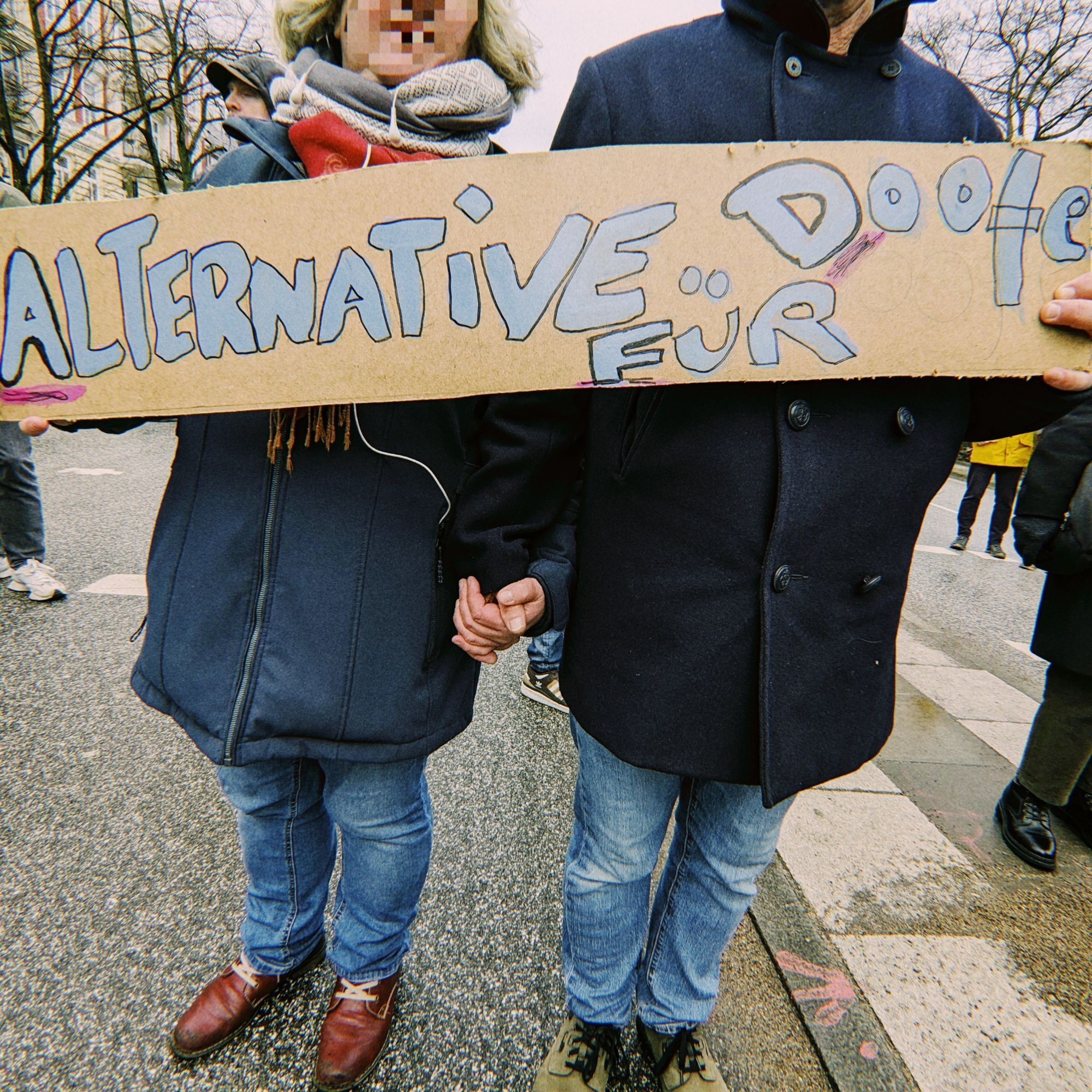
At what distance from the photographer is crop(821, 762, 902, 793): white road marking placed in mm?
2416

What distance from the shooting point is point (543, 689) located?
2934 millimetres

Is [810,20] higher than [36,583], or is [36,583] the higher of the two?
Answer: [810,20]

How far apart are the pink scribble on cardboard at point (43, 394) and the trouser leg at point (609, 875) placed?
1.02m

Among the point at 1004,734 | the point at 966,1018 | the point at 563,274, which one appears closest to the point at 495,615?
the point at 563,274

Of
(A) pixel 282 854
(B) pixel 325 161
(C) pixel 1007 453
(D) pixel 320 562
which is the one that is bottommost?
(A) pixel 282 854

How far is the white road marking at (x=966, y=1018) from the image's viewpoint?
1.42 metres

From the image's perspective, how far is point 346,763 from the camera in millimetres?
1220

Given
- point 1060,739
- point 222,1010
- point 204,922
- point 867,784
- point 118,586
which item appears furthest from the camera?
point 118,586

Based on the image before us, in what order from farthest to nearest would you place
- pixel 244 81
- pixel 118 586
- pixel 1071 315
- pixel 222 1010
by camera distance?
pixel 118 586 → pixel 244 81 → pixel 222 1010 → pixel 1071 315

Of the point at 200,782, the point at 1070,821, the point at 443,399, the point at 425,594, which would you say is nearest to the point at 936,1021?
the point at 1070,821

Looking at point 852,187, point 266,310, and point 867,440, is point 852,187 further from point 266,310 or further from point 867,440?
point 266,310

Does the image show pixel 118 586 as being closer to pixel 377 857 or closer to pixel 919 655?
pixel 377 857

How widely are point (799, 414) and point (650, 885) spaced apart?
36.4 inches

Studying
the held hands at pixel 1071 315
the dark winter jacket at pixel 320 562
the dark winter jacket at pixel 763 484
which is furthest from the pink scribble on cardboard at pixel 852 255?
the dark winter jacket at pixel 320 562
